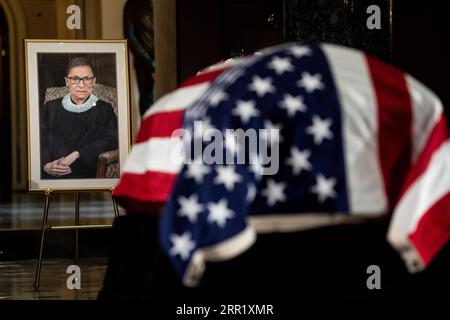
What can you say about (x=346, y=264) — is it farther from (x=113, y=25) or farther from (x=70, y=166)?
(x=113, y=25)

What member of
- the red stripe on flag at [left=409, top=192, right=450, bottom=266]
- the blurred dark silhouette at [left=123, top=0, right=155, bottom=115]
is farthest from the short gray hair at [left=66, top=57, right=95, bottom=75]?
the blurred dark silhouette at [left=123, top=0, right=155, bottom=115]

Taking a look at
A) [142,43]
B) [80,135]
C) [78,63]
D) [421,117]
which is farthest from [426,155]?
[142,43]

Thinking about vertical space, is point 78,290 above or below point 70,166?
below

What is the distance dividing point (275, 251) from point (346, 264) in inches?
8.4

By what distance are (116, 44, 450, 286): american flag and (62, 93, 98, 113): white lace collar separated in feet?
13.6

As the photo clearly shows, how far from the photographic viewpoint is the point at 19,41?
16.4 metres

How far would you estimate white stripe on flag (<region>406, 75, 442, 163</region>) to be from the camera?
276 centimetres

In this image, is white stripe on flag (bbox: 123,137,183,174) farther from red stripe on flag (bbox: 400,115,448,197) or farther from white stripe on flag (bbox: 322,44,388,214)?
red stripe on flag (bbox: 400,115,448,197)

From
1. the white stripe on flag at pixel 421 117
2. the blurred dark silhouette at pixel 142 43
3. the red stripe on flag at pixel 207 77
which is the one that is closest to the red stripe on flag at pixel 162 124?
the red stripe on flag at pixel 207 77

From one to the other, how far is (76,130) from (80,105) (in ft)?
0.52

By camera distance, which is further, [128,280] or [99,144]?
[99,144]

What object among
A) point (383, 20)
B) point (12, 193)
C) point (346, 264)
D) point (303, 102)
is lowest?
point (12, 193)

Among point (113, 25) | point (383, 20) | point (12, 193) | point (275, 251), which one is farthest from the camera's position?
point (12, 193)

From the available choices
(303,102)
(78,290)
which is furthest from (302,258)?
(78,290)
